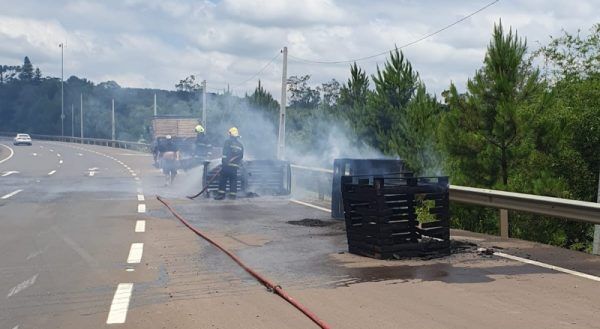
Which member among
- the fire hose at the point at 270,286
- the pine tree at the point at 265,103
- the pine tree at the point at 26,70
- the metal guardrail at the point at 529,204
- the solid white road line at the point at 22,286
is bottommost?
the solid white road line at the point at 22,286

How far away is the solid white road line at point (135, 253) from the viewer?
26.8 feet

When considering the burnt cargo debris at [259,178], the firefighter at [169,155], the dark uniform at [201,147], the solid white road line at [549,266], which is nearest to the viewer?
the solid white road line at [549,266]

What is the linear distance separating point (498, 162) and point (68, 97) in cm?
11463

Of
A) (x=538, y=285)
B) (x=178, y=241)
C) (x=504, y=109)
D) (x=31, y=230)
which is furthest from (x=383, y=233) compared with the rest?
(x=504, y=109)

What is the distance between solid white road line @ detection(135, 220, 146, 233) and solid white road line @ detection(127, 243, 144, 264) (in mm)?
1641

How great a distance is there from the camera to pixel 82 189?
20234mm

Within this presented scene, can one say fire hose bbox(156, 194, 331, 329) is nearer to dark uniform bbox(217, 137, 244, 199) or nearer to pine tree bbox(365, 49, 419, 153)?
dark uniform bbox(217, 137, 244, 199)

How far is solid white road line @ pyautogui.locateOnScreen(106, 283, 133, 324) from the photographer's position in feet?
17.7

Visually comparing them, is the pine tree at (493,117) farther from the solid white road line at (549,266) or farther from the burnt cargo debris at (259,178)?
the solid white road line at (549,266)

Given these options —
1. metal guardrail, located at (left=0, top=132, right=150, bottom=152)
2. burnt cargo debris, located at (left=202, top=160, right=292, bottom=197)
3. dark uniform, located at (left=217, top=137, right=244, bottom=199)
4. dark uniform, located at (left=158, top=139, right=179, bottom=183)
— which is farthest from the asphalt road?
metal guardrail, located at (left=0, top=132, right=150, bottom=152)

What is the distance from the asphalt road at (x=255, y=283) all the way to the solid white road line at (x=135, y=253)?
0.03 meters

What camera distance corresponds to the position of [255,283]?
22.5ft

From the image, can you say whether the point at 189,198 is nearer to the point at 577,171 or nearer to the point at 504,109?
the point at 504,109

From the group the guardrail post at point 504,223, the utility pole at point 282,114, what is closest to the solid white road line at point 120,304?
the guardrail post at point 504,223
